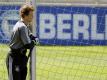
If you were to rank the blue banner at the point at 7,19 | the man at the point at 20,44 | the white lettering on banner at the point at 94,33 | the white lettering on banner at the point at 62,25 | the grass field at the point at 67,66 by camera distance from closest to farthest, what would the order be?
the man at the point at 20,44
the blue banner at the point at 7,19
the grass field at the point at 67,66
the white lettering on banner at the point at 94,33
the white lettering on banner at the point at 62,25

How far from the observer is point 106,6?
17516mm

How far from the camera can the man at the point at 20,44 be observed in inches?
286

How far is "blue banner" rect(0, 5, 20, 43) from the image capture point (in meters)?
10.6

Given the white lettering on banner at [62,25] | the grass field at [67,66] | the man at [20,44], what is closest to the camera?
the man at [20,44]

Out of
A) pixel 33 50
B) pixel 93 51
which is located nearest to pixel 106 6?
pixel 93 51

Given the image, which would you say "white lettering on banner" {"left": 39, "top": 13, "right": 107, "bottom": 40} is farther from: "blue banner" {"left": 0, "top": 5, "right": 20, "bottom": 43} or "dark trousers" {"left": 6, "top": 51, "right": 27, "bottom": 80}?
"dark trousers" {"left": 6, "top": 51, "right": 27, "bottom": 80}

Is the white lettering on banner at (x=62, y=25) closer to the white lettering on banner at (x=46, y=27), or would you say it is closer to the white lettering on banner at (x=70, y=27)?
the white lettering on banner at (x=70, y=27)

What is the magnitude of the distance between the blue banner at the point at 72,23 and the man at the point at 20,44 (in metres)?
8.00

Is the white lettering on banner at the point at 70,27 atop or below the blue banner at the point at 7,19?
below

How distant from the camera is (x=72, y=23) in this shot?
1686cm

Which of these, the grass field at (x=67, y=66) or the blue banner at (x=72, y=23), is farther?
the blue banner at (x=72, y=23)

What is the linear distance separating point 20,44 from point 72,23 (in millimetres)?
9614

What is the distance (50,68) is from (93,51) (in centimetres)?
283

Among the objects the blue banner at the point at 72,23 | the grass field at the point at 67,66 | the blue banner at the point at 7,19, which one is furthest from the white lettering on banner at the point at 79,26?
the blue banner at the point at 7,19
